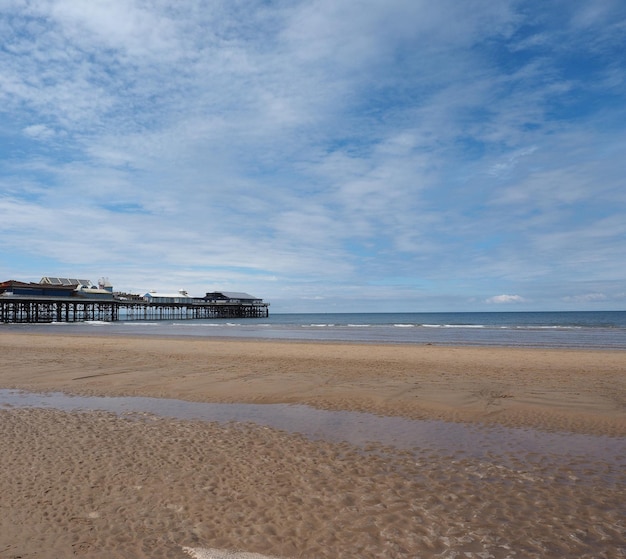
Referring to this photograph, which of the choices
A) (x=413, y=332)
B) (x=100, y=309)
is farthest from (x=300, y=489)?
(x=100, y=309)

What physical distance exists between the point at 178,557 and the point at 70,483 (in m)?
2.22

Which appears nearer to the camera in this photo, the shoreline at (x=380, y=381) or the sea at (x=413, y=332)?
the shoreline at (x=380, y=381)

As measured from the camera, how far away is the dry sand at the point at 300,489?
412 centimetres

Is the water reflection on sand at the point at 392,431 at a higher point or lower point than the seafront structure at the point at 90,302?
lower

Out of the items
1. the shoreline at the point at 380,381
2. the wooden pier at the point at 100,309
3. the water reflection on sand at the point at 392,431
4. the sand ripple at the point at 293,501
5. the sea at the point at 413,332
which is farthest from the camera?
the wooden pier at the point at 100,309

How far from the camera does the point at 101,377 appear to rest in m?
14.1

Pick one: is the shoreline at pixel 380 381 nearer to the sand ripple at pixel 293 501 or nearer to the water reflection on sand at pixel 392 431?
the water reflection on sand at pixel 392 431

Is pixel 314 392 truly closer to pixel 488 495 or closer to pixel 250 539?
pixel 488 495

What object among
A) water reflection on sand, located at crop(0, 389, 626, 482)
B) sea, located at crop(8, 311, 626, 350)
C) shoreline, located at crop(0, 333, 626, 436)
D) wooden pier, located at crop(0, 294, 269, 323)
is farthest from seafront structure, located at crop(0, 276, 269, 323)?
water reflection on sand, located at crop(0, 389, 626, 482)

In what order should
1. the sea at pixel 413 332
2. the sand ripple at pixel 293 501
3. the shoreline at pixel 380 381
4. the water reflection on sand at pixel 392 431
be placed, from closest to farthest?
the sand ripple at pixel 293 501
the water reflection on sand at pixel 392 431
the shoreline at pixel 380 381
the sea at pixel 413 332

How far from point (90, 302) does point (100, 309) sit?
38.5 ft

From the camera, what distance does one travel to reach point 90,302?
8700 cm

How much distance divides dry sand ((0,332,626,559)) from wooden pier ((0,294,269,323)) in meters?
79.9

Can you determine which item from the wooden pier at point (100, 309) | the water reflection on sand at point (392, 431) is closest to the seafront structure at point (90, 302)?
the wooden pier at point (100, 309)
